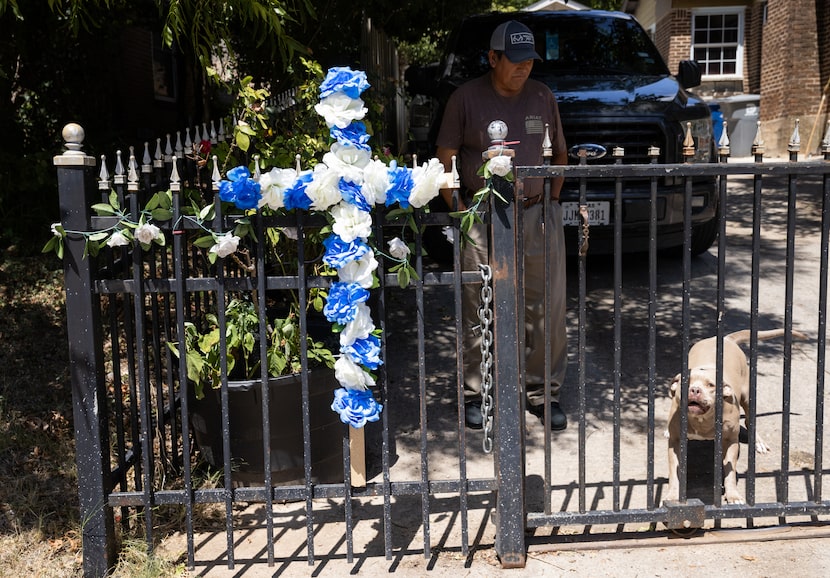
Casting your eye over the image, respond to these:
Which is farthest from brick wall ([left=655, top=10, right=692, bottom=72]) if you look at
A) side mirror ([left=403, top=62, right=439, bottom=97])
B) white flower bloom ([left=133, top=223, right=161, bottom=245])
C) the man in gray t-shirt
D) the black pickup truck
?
white flower bloom ([left=133, top=223, right=161, bottom=245])

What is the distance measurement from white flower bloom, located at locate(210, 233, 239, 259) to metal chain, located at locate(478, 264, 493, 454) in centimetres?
97

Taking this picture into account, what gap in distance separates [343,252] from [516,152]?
5.49ft

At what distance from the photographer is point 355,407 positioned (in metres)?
3.24

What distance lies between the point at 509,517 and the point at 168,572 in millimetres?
1394

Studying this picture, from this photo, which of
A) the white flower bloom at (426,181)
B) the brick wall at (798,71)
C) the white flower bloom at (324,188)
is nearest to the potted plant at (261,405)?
the white flower bloom at (324,188)

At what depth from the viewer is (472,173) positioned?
4.53m

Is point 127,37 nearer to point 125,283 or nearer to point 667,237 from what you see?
point 667,237

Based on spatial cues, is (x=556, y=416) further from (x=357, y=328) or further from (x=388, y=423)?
(x=357, y=328)

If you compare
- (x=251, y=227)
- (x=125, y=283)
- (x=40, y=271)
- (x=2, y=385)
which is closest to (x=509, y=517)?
(x=251, y=227)

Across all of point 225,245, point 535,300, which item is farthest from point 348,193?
point 535,300

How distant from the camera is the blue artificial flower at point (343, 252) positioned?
310cm

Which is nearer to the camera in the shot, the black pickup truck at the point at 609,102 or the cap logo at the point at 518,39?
the cap logo at the point at 518,39

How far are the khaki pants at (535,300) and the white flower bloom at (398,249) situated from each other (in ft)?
4.40

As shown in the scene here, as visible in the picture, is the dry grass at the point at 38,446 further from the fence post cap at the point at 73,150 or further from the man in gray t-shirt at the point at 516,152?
the man in gray t-shirt at the point at 516,152
